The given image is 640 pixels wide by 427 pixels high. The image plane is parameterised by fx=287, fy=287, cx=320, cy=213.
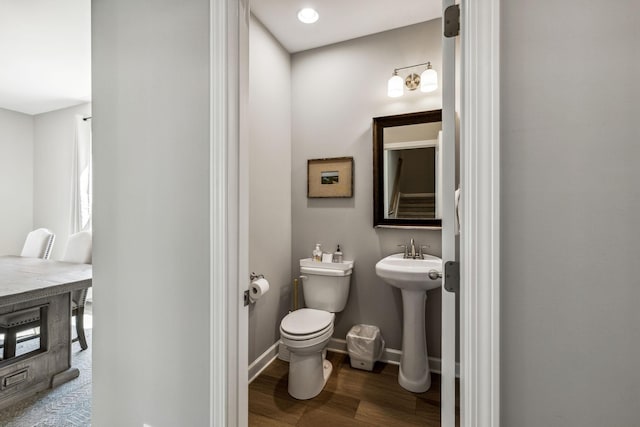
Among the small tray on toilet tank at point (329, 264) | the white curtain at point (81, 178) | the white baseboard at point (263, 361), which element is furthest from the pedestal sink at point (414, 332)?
the white curtain at point (81, 178)

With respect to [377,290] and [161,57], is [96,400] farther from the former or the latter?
[377,290]

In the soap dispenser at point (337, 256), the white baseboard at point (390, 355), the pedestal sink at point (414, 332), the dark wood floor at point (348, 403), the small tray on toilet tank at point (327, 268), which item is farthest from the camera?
the soap dispenser at point (337, 256)

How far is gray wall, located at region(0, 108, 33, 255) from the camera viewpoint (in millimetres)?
3957

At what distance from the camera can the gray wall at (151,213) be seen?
106 centimetres

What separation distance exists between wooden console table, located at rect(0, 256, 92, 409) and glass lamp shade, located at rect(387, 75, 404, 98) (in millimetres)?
2561

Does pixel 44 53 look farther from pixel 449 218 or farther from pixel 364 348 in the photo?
pixel 364 348

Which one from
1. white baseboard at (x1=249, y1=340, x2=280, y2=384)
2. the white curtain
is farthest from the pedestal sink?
the white curtain

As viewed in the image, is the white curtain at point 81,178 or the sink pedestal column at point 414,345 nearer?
the sink pedestal column at point 414,345

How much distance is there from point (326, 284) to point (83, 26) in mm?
2773

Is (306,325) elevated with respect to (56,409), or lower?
elevated

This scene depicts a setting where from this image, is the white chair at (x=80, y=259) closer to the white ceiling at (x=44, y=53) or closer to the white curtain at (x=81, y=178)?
the white curtain at (x=81, y=178)

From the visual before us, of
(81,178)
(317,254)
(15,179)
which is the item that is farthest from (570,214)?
(15,179)

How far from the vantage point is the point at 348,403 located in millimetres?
1801

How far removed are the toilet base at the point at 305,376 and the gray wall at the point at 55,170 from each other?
152 inches
